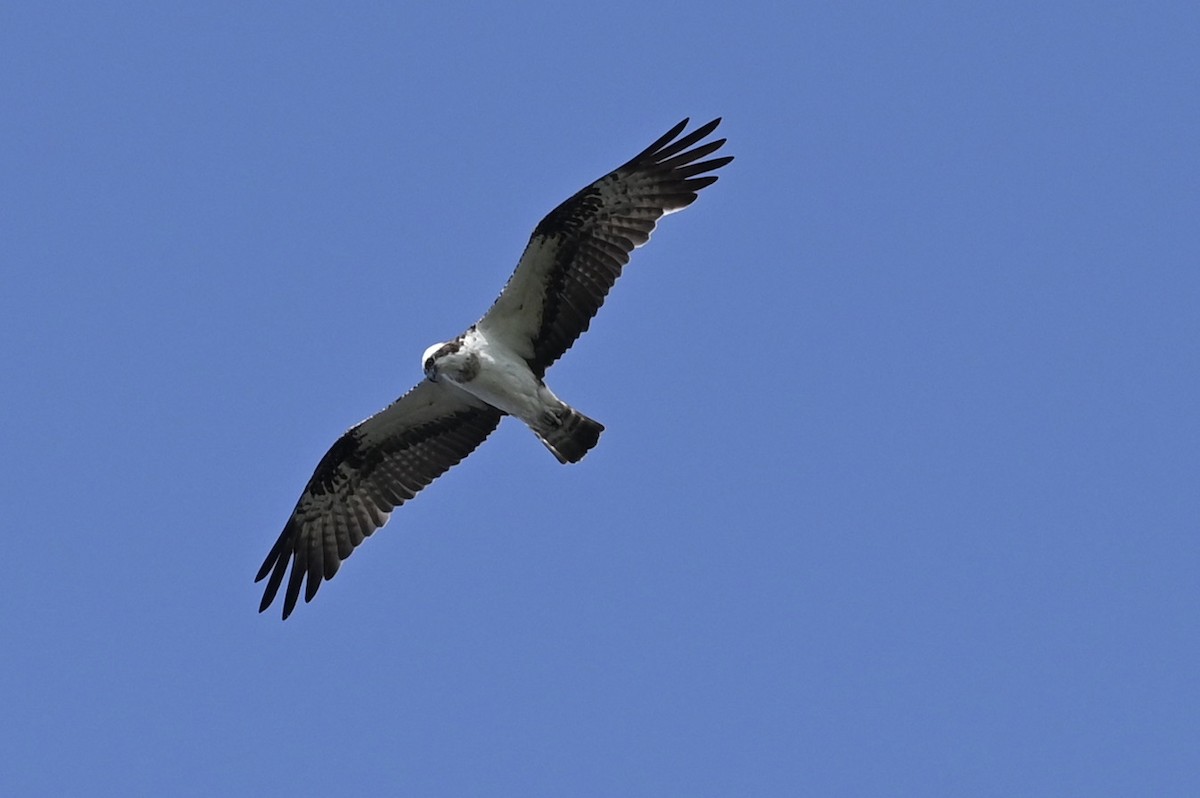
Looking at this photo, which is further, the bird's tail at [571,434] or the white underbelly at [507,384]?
the bird's tail at [571,434]

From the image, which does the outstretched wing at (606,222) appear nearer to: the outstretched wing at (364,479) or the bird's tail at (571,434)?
the bird's tail at (571,434)

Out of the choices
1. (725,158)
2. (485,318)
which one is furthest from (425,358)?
(725,158)

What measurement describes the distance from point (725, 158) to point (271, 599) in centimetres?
622

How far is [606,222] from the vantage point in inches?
662

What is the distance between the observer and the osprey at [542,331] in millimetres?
16812

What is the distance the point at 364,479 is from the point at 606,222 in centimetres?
379

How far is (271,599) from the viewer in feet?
61.2

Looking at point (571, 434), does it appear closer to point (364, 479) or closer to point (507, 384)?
point (507, 384)

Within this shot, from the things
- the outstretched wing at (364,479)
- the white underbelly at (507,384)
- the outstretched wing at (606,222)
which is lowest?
the outstretched wing at (364,479)

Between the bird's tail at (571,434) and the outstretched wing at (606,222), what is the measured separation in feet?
3.38

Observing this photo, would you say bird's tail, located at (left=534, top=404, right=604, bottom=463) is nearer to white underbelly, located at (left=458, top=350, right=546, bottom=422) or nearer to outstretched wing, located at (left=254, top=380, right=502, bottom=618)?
white underbelly, located at (left=458, top=350, right=546, bottom=422)

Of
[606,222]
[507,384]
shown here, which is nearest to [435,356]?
[507,384]

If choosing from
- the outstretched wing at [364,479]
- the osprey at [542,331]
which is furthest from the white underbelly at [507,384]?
the outstretched wing at [364,479]

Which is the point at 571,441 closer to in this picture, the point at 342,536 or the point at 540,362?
the point at 540,362
